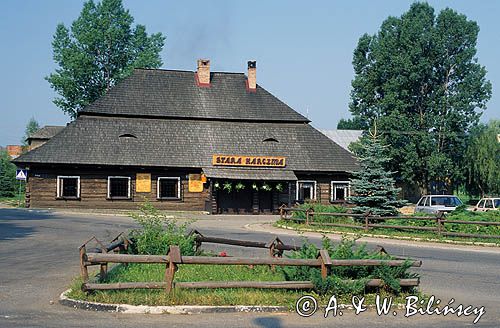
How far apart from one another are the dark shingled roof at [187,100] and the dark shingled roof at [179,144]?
0.56m

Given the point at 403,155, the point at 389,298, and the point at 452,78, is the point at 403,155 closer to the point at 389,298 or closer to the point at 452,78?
the point at 452,78

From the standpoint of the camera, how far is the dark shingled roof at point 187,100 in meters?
46.8

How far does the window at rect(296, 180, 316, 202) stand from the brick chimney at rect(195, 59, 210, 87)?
35.2 ft

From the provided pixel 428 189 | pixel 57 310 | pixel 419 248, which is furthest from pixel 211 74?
pixel 57 310

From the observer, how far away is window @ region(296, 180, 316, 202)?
46.0 meters

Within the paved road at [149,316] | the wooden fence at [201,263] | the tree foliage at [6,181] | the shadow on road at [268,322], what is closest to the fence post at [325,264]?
the wooden fence at [201,263]

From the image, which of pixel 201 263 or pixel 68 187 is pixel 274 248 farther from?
pixel 68 187

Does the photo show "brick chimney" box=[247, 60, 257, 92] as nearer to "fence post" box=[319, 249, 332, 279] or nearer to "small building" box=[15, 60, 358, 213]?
"small building" box=[15, 60, 358, 213]

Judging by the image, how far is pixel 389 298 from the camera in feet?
38.9

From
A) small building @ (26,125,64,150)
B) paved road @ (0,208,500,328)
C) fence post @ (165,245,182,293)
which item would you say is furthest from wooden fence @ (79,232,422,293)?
small building @ (26,125,64,150)

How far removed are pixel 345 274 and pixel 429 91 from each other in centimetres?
4984

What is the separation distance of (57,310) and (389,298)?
5.75 meters

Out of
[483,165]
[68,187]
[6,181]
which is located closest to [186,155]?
[68,187]

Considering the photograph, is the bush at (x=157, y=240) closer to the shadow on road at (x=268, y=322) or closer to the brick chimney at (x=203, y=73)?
the shadow on road at (x=268, y=322)
